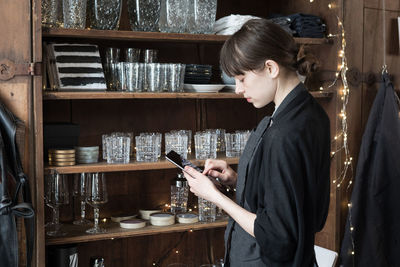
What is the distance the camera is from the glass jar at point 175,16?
106 inches

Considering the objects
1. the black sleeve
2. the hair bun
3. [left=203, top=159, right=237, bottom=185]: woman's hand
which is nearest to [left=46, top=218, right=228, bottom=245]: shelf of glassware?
[left=203, top=159, right=237, bottom=185]: woman's hand

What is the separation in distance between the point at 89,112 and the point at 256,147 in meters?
1.28

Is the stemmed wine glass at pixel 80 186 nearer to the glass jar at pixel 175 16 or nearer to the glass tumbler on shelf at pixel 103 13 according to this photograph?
the glass tumbler on shelf at pixel 103 13

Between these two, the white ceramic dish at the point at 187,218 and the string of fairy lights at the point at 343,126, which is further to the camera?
the string of fairy lights at the point at 343,126

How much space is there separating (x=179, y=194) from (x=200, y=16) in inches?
36.5

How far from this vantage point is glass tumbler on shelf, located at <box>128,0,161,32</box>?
8.62 ft

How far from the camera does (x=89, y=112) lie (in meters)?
2.88

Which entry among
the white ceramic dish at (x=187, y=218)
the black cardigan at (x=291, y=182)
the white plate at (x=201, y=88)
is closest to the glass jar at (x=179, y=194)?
the white ceramic dish at (x=187, y=218)

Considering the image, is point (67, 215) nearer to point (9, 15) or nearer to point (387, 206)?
point (9, 15)

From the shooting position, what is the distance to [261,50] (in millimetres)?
1705

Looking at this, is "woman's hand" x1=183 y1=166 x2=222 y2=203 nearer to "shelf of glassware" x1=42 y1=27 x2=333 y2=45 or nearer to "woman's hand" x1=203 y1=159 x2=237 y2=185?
"woman's hand" x1=203 y1=159 x2=237 y2=185

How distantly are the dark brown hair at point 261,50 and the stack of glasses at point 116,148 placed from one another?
0.94 m

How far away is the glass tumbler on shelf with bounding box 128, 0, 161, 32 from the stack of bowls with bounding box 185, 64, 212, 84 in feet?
0.90

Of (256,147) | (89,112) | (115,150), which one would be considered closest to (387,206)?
(256,147)
